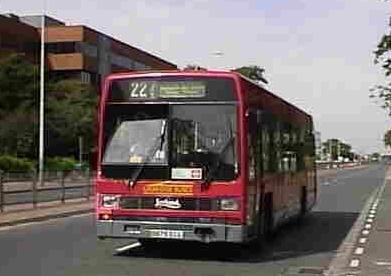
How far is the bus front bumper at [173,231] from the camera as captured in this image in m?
14.3

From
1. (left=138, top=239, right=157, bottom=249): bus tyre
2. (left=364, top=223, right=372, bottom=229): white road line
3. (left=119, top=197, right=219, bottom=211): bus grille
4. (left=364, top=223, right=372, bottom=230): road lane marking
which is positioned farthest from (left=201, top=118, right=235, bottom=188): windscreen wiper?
(left=364, top=223, right=372, bottom=229): white road line

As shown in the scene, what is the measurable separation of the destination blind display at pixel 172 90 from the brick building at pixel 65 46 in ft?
244

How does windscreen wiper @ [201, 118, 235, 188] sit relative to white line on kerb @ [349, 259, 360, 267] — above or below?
→ above

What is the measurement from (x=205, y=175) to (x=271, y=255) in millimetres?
2732

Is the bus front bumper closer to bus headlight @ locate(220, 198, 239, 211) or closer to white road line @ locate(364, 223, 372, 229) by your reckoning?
bus headlight @ locate(220, 198, 239, 211)

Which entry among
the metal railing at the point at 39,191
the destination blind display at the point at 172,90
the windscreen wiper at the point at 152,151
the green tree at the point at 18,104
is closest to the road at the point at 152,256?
the windscreen wiper at the point at 152,151

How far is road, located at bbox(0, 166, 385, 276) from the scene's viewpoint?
43.8 feet

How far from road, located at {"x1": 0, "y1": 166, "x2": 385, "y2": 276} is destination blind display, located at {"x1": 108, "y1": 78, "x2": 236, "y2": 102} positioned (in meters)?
2.63

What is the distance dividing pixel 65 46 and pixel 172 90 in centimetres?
8658

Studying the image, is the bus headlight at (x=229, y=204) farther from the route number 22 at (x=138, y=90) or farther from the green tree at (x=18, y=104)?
the green tree at (x=18, y=104)

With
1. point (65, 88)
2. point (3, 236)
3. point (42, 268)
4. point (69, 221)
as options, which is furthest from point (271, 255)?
point (65, 88)

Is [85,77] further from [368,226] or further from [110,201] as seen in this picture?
[110,201]

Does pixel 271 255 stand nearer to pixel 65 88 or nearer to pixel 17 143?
pixel 17 143

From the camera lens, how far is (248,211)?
47.8 ft
